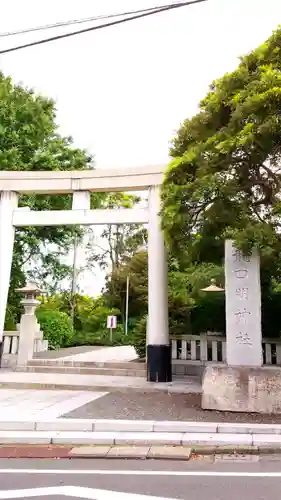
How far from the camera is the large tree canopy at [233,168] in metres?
7.47

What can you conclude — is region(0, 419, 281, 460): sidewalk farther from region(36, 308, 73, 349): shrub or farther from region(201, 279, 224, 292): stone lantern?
region(36, 308, 73, 349): shrub

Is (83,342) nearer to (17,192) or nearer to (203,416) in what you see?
(17,192)

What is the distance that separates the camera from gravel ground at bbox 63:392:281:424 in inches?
271

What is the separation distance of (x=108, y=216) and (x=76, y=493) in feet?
26.8

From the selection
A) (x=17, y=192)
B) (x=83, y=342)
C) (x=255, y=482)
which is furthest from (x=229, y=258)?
(x=83, y=342)

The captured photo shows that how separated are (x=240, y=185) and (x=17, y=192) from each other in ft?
22.4

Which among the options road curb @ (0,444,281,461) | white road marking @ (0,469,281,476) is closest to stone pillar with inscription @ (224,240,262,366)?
road curb @ (0,444,281,461)

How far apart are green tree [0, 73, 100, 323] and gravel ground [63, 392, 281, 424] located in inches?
353

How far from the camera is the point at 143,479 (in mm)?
4398

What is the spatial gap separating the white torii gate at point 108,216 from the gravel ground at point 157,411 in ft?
6.66

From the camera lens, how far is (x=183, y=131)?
933 centimetres

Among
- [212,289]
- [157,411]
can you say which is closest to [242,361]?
[157,411]

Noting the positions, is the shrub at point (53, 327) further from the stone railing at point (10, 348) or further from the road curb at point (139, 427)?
the road curb at point (139, 427)

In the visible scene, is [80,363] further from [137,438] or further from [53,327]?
[53,327]
